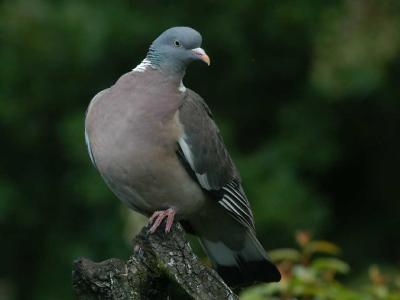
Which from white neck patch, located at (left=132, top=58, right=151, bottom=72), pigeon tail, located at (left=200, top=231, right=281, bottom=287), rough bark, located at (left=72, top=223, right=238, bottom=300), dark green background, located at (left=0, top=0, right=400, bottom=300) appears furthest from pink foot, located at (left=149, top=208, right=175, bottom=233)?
dark green background, located at (left=0, top=0, right=400, bottom=300)

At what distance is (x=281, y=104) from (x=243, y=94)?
1.01 ft

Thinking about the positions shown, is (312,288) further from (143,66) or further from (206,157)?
(143,66)

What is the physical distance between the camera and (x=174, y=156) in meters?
4.28

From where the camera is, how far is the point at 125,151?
13.6 ft

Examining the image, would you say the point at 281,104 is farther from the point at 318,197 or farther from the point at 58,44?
the point at 58,44

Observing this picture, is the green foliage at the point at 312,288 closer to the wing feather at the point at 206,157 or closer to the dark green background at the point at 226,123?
the wing feather at the point at 206,157

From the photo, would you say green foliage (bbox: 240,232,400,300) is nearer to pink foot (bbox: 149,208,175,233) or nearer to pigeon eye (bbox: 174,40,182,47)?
pink foot (bbox: 149,208,175,233)

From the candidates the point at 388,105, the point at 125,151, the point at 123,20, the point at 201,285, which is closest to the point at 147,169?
the point at 125,151

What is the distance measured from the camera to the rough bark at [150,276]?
118 inches

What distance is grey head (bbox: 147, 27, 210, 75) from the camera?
4.55 m

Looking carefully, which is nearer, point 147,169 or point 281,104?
point 147,169

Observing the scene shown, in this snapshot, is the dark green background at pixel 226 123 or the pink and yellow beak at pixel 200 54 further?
the dark green background at pixel 226 123

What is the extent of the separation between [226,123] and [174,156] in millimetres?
4167

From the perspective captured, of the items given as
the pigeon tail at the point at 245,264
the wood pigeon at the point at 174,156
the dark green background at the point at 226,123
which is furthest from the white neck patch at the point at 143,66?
the dark green background at the point at 226,123
